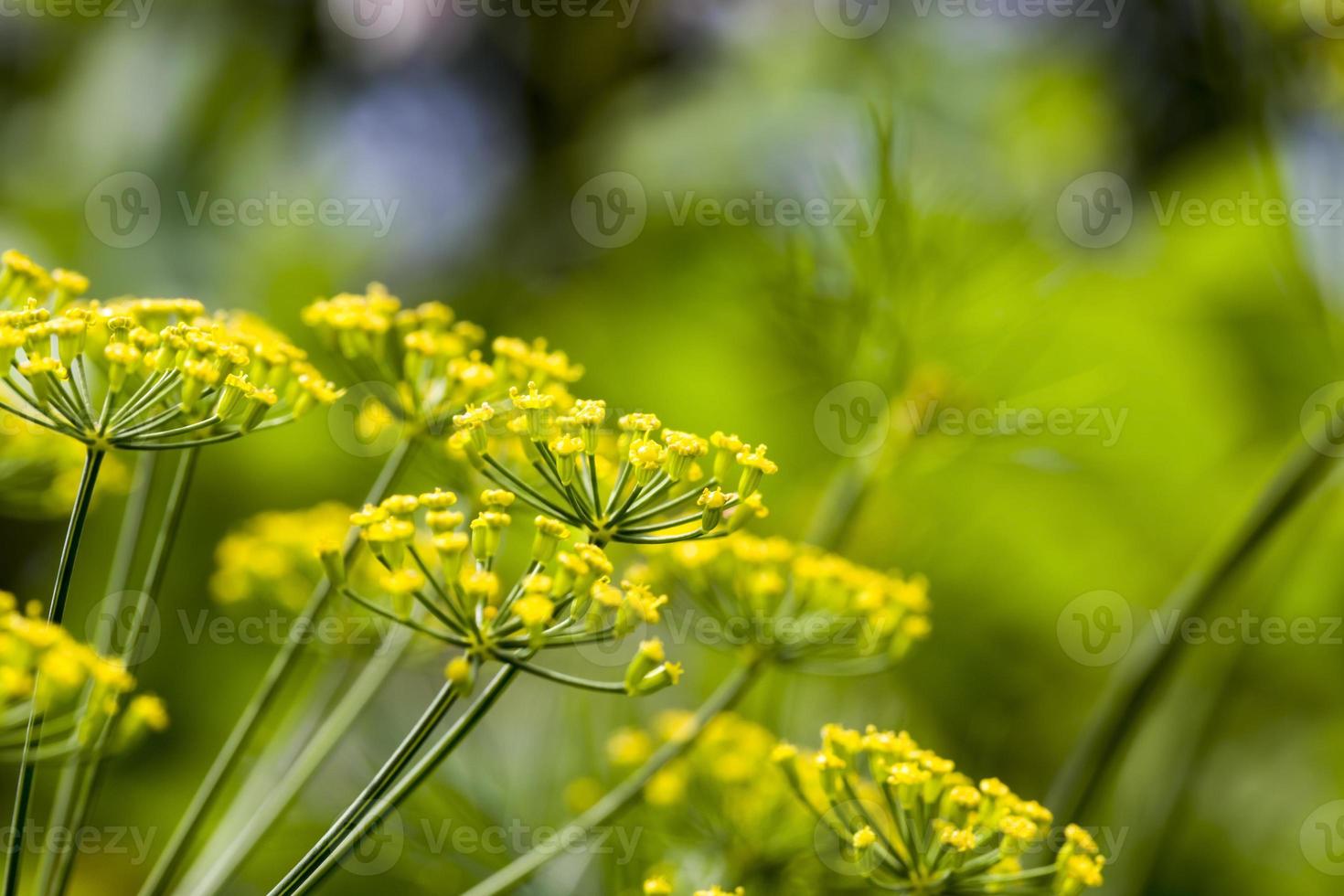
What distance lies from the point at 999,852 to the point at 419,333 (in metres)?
0.34

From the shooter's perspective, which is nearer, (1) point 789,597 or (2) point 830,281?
(1) point 789,597

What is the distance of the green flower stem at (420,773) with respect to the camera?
0.39m

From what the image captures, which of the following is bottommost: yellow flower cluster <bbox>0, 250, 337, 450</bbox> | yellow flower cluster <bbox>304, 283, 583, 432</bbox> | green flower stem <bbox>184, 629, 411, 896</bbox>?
green flower stem <bbox>184, 629, 411, 896</bbox>

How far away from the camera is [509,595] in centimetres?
42

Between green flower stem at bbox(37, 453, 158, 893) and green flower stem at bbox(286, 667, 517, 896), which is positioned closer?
green flower stem at bbox(286, 667, 517, 896)

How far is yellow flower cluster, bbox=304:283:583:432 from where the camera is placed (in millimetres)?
525

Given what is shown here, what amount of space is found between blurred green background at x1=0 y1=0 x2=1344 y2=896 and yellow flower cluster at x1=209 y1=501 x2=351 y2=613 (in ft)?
0.20

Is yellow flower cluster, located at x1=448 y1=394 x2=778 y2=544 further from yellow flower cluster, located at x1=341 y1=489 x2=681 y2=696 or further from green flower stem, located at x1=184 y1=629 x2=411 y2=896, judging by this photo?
green flower stem, located at x1=184 y1=629 x2=411 y2=896

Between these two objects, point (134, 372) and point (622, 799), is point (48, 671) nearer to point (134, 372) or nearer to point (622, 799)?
point (134, 372)

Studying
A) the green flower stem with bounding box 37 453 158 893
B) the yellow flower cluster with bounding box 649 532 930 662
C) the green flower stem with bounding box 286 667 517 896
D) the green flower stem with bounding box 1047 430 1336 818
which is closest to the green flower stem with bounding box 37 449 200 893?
the green flower stem with bounding box 37 453 158 893

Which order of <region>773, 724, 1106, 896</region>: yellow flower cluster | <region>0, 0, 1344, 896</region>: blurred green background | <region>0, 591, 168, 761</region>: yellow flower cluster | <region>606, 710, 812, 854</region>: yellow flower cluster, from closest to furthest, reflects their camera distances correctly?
<region>0, 591, 168, 761</region>: yellow flower cluster, <region>773, 724, 1106, 896</region>: yellow flower cluster, <region>606, 710, 812, 854</region>: yellow flower cluster, <region>0, 0, 1344, 896</region>: blurred green background

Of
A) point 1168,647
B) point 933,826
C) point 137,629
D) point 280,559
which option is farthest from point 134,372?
point 1168,647

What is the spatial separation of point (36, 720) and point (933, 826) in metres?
0.35

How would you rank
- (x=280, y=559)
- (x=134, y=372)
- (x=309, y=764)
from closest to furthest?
(x=134, y=372), (x=309, y=764), (x=280, y=559)
